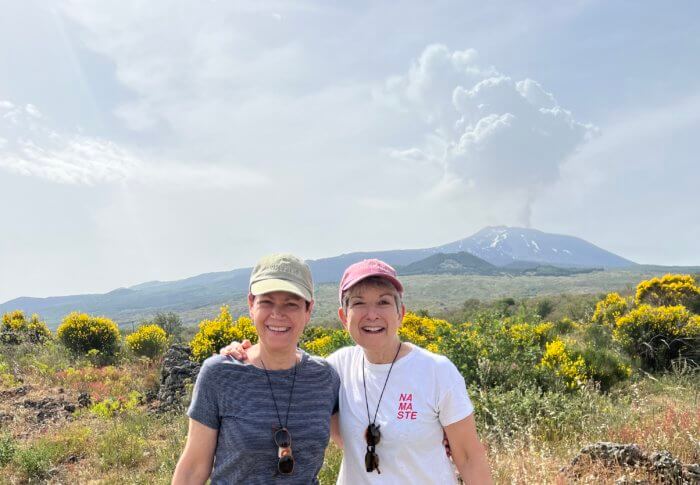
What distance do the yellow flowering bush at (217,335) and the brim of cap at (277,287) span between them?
721cm

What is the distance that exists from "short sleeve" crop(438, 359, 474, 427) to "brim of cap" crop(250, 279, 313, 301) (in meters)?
0.73

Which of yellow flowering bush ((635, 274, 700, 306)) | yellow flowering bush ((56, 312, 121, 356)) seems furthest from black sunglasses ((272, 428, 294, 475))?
yellow flowering bush ((635, 274, 700, 306))

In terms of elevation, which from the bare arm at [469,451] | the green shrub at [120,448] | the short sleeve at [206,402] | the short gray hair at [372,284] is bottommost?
the green shrub at [120,448]

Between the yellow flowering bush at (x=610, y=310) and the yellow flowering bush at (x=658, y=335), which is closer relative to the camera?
the yellow flowering bush at (x=658, y=335)

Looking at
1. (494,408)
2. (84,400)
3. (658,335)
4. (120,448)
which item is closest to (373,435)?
(494,408)

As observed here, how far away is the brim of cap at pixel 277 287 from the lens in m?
2.10

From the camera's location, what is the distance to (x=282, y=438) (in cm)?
204

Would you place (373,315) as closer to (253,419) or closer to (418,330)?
(253,419)

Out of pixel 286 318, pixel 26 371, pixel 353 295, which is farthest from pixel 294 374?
pixel 26 371

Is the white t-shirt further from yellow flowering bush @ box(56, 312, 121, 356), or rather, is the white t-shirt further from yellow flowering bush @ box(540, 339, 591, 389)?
yellow flowering bush @ box(56, 312, 121, 356)

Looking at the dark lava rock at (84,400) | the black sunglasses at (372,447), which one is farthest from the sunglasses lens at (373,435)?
the dark lava rock at (84,400)

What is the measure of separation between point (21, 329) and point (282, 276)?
1573cm

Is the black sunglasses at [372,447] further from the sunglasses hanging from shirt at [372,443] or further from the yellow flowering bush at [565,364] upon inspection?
the yellow flowering bush at [565,364]

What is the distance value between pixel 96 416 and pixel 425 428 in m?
6.85
